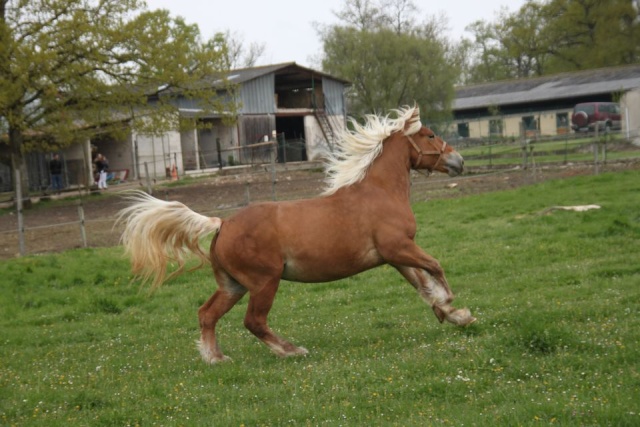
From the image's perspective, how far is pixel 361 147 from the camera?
8562 millimetres

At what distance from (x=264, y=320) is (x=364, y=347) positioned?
1.06 metres

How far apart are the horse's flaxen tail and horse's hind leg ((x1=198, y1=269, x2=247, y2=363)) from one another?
1.10 feet

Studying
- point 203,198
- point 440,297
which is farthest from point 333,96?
point 440,297

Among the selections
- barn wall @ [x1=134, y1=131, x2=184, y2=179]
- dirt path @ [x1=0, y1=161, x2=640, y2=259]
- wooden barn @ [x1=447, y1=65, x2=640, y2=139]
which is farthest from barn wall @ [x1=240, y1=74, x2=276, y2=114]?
wooden barn @ [x1=447, y1=65, x2=640, y2=139]

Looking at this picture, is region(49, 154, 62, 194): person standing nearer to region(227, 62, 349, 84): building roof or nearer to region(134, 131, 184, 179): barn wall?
region(134, 131, 184, 179): barn wall

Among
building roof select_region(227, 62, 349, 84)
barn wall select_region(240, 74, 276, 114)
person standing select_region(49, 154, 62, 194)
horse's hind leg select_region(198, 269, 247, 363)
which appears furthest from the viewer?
building roof select_region(227, 62, 349, 84)

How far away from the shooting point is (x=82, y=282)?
13617 millimetres

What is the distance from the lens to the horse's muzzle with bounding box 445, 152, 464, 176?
29.3 feet

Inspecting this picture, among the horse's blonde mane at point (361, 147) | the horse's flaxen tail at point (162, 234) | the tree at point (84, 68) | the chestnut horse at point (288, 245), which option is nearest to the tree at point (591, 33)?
the tree at point (84, 68)

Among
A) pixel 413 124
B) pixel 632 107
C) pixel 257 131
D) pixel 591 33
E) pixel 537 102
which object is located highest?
pixel 591 33

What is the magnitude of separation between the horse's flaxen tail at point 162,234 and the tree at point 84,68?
70.1ft

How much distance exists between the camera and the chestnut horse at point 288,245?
303 inches

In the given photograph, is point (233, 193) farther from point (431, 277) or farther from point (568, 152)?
point (431, 277)

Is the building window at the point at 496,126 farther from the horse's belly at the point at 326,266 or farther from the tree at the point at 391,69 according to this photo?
the horse's belly at the point at 326,266
